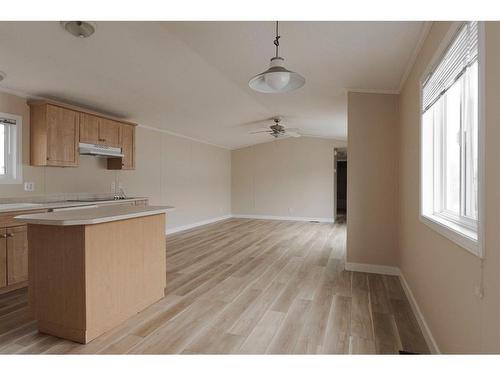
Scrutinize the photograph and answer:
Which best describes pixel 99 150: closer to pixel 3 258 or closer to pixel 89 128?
pixel 89 128

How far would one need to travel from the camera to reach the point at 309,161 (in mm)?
8734

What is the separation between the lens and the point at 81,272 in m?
2.08

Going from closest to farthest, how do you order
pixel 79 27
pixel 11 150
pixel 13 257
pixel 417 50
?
pixel 79 27, pixel 417 50, pixel 13 257, pixel 11 150

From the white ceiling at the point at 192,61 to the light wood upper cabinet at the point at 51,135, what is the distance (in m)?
0.26

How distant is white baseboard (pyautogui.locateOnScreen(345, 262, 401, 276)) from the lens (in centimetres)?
372

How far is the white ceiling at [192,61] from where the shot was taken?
8.08 feet

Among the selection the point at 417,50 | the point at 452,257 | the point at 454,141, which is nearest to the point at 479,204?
the point at 452,257

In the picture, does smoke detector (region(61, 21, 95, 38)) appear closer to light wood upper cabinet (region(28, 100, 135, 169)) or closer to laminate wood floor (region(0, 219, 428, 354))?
light wood upper cabinet (region(28, 100, 135, 169))

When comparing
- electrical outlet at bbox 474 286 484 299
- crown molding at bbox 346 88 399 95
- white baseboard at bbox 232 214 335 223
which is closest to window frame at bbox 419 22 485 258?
electrical outlet at bbox 474 286 484 299

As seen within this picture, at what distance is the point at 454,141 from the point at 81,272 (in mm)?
2807

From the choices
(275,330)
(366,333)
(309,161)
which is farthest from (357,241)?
(309,161)

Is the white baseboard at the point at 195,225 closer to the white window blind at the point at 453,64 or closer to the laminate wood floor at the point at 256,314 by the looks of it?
the laminate wood floor at the point at 256,314

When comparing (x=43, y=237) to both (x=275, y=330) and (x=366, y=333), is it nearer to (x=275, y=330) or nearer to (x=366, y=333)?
(x=275, y=330)

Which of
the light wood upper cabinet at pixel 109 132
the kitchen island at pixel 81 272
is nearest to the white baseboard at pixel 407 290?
the kitchen island at pixel 81 272
